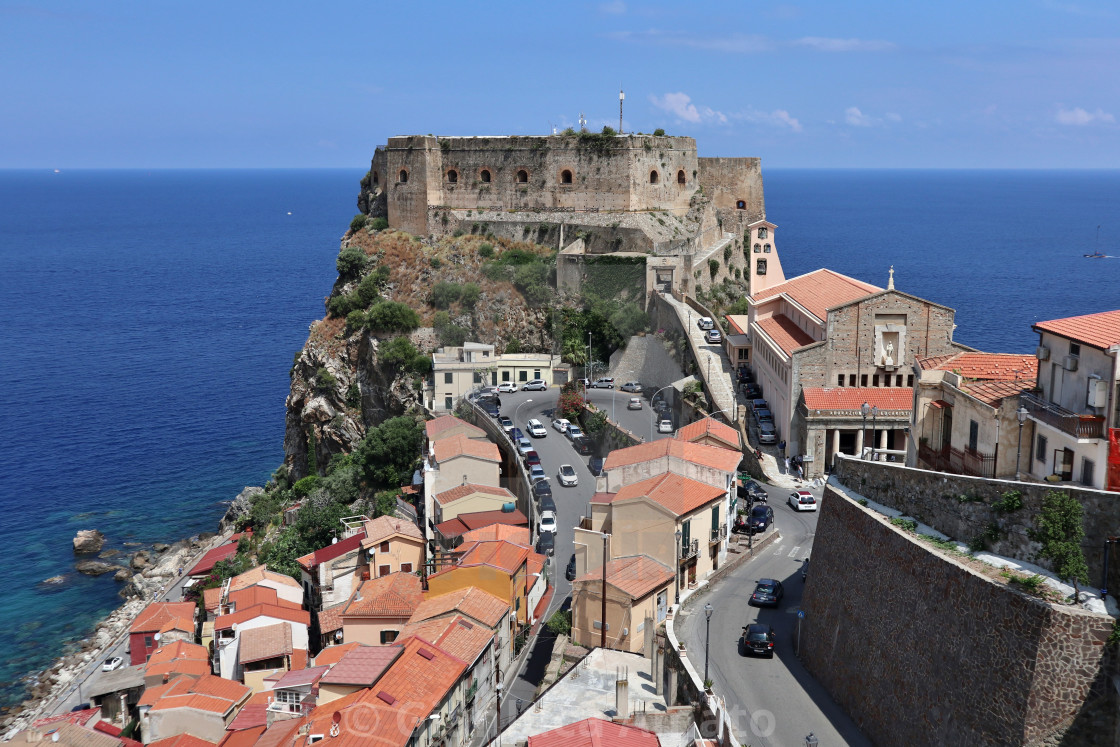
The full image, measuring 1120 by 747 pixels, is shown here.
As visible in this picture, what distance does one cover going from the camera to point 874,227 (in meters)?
168

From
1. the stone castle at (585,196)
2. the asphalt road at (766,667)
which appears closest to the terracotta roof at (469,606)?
the asphalt road at (766,667)

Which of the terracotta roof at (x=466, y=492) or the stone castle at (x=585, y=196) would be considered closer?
the terracotta roof at (x=466, y=492)

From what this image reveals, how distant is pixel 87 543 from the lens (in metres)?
53.6

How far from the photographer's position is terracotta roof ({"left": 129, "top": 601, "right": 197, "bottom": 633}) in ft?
129

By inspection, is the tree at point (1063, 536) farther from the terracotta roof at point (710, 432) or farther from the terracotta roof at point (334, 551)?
the terracotta roof at point (334, 551)

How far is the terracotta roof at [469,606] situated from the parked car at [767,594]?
298 inches

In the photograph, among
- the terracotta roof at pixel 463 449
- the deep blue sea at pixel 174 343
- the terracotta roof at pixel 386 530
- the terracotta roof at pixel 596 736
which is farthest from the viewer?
the deep blue sea at pixel 174 343

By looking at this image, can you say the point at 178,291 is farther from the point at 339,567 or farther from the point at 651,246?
the point at 339,567

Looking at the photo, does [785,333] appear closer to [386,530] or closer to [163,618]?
[386,530]

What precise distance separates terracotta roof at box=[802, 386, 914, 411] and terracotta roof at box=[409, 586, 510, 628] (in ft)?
45.1

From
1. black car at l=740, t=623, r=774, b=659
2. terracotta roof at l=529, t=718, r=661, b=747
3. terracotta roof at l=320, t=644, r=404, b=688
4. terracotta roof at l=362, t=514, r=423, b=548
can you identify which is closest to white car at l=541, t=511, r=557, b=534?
terracotta roof at l=362, t=514, r=423, b=548

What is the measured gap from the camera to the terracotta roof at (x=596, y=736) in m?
20.1

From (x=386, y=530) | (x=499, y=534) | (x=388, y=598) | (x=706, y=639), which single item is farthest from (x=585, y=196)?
(x=706, y=639)

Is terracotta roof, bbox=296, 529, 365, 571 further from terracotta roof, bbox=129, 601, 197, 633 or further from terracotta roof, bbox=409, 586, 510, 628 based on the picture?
terracotta roof, bbox=409, 586, 510, 628
